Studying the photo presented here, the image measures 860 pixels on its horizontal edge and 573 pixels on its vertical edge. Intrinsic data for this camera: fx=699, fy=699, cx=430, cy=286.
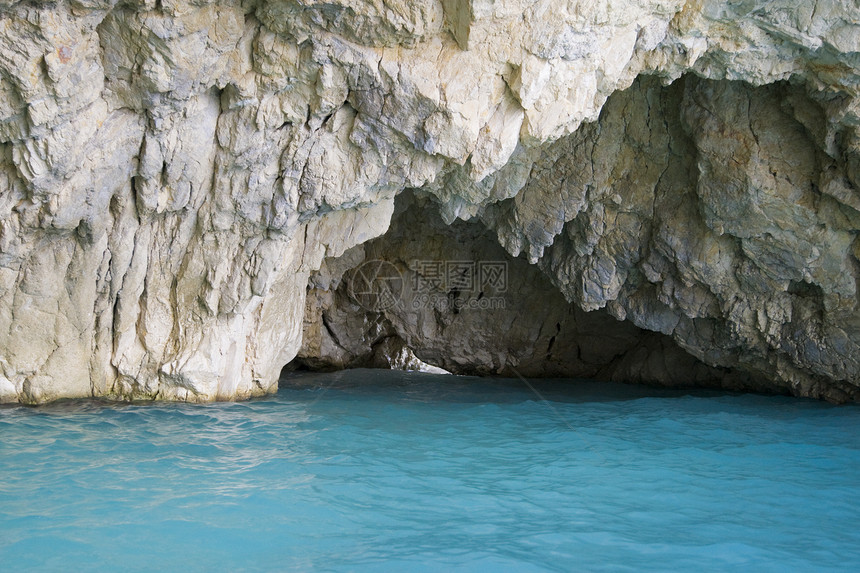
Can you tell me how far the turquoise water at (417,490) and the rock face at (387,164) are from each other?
126 centimetres

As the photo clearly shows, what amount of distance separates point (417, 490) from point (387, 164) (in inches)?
155

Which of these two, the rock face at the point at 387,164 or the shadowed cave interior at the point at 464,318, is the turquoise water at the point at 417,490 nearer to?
the rock face at the point at 387,164

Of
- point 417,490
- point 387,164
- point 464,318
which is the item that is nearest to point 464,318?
point 464,318

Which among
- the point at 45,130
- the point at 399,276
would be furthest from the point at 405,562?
the point at 399,276

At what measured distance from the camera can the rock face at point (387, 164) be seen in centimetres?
673

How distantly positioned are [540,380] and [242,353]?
7586 millimetres

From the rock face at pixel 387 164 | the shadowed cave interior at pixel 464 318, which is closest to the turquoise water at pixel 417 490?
the rock face at pixel 387 164

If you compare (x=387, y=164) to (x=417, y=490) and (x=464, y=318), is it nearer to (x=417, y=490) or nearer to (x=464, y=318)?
(x=417, y=490)

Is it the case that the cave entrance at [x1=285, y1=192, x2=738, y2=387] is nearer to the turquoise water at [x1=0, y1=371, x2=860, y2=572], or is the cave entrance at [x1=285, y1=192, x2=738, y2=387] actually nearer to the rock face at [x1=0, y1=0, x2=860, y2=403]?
the rock face at [x1=0, y1=0, x2=860, y2=403]

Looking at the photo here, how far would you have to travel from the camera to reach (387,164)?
805cm

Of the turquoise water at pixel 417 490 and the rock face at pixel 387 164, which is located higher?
the rock face at pixel 387 164

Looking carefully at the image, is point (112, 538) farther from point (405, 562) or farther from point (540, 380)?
point (540, 380)

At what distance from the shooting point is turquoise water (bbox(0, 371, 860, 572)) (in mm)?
4340

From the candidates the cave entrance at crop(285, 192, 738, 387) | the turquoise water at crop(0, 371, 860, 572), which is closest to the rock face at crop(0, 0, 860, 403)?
the turquoise water at crop(0, 371, 860, 572)
